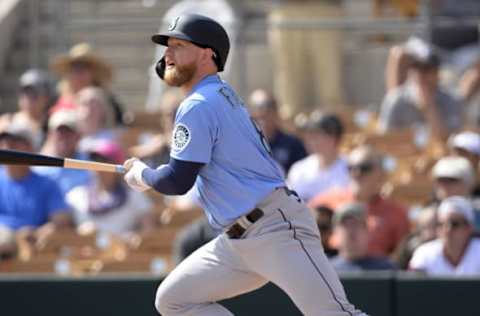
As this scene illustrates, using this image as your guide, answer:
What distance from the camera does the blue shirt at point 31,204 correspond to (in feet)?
32.3

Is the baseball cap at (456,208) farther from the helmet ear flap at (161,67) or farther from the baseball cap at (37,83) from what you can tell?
the baseball cap at (37,83)

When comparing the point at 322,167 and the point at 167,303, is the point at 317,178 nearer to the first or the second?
the point at 322,167

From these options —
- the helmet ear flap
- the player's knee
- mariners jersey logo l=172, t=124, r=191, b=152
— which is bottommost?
the player's knee

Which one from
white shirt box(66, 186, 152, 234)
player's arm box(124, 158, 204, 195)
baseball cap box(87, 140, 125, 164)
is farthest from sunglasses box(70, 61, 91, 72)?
player's arm box(124, 158, 204, 195)

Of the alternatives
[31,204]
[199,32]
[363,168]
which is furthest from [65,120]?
[199,32]

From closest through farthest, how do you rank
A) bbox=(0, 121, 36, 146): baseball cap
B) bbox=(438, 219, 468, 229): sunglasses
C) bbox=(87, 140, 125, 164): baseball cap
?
bbox=(438, 219, 468, 229): sunglasses
bbox=(87, 140, 125, 164): baseball cap
bbox=(0, 121, 36, 146): baseball cap

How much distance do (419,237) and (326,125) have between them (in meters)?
1.44

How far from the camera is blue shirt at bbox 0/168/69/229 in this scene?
9852 millimetres

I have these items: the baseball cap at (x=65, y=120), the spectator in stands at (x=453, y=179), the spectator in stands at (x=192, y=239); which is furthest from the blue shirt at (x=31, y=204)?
the spectator in stands at (x=453, y=179)

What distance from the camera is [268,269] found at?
19.4ft

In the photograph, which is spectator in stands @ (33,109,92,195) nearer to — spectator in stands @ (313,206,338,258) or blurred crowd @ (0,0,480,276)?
blurred crowd @ (0,0,480,276)

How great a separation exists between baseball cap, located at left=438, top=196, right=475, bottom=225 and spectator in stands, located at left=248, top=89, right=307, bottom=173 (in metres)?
2.00

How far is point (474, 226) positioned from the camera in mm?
8773

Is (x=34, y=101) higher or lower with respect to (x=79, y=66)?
lower
